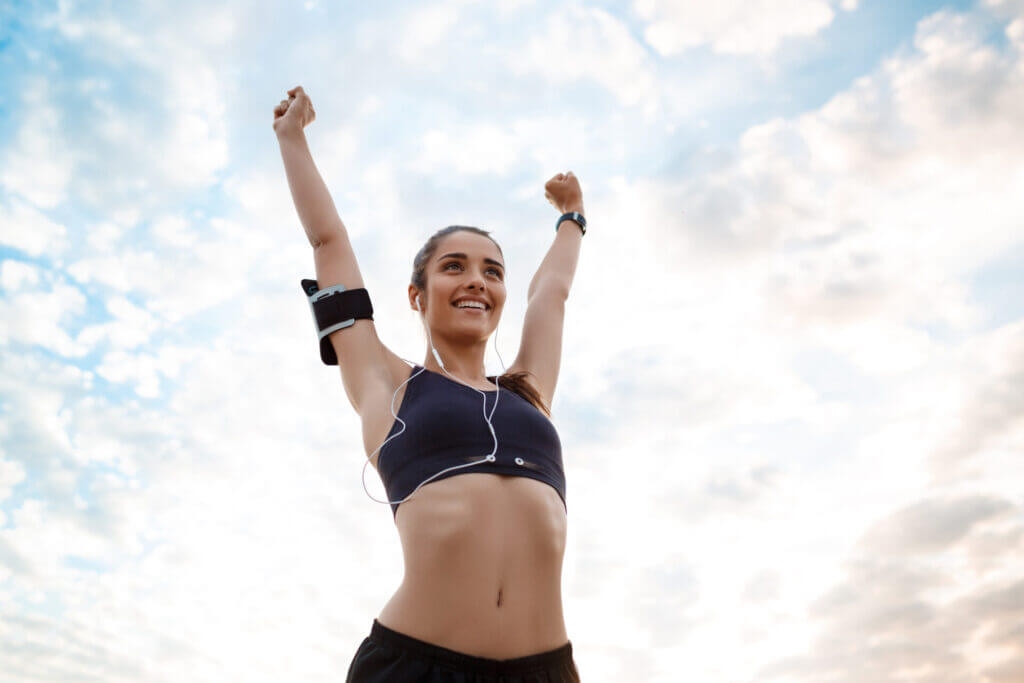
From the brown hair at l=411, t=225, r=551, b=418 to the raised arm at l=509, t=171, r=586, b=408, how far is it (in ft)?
0.47

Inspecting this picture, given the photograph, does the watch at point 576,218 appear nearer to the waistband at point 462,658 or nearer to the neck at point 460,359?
the neck at point 460,359

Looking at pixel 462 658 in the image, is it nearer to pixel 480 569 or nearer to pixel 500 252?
pixel 480 569

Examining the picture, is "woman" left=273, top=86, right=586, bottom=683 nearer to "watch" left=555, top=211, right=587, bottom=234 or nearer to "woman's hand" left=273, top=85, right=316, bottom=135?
"woman's hand" left=273, top=85, right=316, bottom=135

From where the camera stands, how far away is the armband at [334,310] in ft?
13.0

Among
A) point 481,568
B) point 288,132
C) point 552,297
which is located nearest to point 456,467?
point 481,568

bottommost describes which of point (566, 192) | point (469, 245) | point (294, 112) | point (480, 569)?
point (480, 569)

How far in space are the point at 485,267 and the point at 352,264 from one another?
73 cm

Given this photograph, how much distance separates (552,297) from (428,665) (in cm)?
252

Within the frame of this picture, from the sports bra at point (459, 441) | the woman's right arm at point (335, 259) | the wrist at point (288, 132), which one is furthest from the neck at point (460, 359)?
the wrist at point (288, 132)

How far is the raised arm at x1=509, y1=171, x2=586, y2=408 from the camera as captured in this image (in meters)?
4.61

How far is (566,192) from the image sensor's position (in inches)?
221

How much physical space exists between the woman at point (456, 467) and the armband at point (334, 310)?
4 cm

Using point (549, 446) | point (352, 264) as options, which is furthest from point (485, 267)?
point (549, 446)

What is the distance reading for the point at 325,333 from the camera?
3961mm
